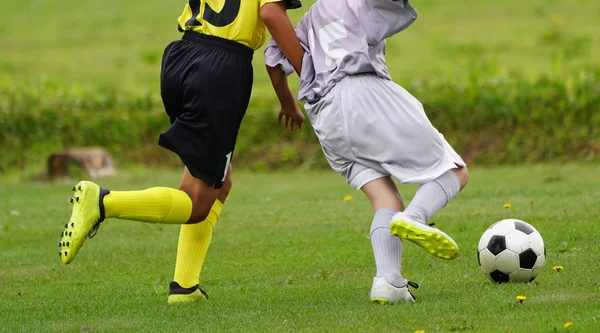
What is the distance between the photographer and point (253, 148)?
17312mm

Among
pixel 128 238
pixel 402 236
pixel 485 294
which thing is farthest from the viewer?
pixel 128 238

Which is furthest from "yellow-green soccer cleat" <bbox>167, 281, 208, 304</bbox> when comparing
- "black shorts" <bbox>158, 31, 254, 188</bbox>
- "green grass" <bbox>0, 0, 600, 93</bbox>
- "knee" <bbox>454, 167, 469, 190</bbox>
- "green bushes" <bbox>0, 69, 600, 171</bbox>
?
"green grass" <bbox>0, 0, 600, 93</bbox>

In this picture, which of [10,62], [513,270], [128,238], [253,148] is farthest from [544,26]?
[513,270]

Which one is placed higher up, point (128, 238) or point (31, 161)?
point (128, 238)

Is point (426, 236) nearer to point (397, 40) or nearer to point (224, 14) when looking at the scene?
point (224, 14)

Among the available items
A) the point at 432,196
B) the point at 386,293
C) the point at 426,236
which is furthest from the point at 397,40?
the point at 426,236

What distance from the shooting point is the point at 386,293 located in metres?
5.39

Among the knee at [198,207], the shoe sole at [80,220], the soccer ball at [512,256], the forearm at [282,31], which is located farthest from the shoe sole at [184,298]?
the soccer ball at [512,256]

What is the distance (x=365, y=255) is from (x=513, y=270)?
179cm

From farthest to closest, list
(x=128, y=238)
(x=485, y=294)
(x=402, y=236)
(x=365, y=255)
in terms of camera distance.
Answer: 1. (x=128, y=238)
2. (x=365, y=255)
3. (x=485, y=294)
4. (x=402, y=236)

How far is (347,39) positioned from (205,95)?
789 mm

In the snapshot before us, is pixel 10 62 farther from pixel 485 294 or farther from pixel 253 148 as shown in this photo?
pixel 485 294

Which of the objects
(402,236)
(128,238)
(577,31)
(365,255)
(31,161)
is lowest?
(31,161)

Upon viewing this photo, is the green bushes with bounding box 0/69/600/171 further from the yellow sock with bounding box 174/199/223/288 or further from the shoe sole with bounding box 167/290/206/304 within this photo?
the shoe sole with bounding box 167/290/206/304
